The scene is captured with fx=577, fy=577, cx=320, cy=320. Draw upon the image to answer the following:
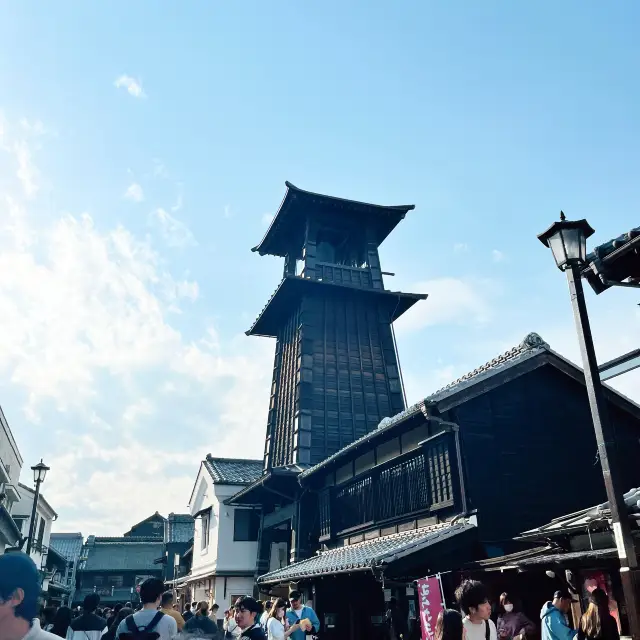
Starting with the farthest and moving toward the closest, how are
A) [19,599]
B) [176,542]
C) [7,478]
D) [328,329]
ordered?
[176,542] < [328,329] < [7,478] < [19,599]

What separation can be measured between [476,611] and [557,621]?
141 inches

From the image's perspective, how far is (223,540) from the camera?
89.0ft

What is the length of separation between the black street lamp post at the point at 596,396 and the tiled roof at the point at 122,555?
5481 centimetres

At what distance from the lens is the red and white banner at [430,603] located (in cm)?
955

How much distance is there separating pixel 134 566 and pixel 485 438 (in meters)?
51.1

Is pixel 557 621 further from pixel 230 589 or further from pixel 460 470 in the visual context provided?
pixel 230 589

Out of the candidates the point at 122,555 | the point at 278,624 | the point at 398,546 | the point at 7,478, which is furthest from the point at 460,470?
the point at 122,555

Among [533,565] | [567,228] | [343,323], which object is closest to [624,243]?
[567,228]

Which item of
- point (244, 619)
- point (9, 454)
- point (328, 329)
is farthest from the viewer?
point (9, 454)

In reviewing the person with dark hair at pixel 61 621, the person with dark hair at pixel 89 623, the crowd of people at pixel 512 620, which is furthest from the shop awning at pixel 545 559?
the person with dark hair at pixel 61 621

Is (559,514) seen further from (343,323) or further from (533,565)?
(343,323)

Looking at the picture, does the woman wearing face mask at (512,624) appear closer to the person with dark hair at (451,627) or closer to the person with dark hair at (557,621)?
the person with dark hair at (557,621)

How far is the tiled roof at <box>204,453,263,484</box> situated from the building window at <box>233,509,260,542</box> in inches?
63.9

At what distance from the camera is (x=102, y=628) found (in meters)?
9.14
